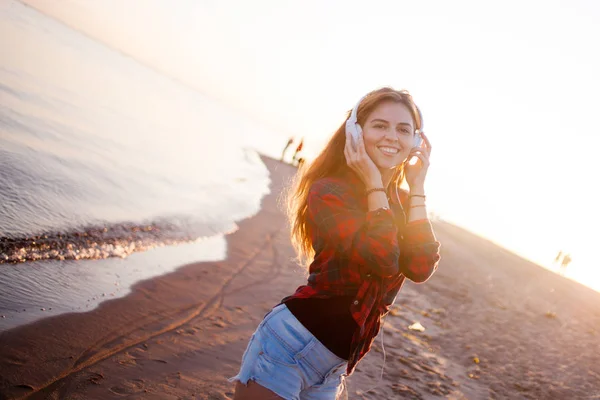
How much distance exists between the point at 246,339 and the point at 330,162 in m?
4.31

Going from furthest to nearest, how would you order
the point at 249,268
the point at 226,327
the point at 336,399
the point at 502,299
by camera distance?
1. the point at 502,299
2. the point at 249,268
3. the point at 226,327
4. the point at 336,399

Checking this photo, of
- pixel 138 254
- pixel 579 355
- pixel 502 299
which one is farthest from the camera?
pixel 502 299

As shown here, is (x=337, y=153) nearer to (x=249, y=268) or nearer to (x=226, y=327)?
(x=226, y=327)

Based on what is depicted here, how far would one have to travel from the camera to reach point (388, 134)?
234cm

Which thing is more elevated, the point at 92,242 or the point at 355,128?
the point at 355,128

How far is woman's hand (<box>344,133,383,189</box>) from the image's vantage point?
2.21m

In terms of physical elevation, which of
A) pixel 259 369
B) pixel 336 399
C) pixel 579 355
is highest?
pixel 259 369

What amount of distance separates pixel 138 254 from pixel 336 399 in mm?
6900

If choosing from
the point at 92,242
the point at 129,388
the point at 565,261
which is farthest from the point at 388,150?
the point at 565,261

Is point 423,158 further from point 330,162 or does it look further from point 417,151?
point 330,162

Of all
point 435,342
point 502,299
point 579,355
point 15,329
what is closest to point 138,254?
point 15,329

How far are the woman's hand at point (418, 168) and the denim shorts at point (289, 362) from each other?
1174 millimetres

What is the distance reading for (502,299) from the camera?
49.8 feet

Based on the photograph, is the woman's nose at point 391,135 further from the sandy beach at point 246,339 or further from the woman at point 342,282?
the sandy beach at point 246,339
